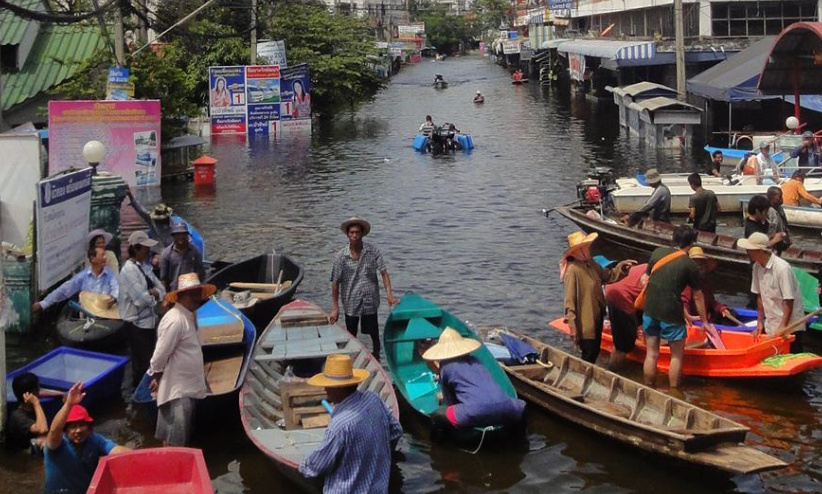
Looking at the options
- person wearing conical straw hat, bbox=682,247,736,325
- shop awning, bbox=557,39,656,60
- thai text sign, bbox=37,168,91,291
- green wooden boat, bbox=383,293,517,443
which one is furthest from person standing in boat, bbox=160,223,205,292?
shop awning, bbox=557,39,656,60

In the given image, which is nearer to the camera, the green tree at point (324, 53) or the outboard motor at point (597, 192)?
the outboard motor at point (597, 192)

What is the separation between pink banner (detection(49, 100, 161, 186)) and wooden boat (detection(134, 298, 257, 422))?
38.7ft

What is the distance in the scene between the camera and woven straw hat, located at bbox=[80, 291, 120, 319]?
13758 mm

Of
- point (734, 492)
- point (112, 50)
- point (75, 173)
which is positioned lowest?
point (734, 492)

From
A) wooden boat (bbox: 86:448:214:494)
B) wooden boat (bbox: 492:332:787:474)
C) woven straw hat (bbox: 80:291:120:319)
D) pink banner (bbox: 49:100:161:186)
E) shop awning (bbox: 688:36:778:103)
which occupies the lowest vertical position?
wooden boat (bbox: 492:332:787:474)

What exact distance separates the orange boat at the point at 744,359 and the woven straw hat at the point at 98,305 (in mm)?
7161

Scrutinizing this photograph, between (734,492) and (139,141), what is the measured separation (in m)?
19.8

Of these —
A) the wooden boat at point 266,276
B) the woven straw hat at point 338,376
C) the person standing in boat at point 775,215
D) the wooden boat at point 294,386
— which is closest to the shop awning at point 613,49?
the person standing in boat at point 775,215

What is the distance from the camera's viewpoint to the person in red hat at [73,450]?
816 centimetres

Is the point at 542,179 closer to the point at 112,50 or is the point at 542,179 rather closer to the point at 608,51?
the point at 112,50

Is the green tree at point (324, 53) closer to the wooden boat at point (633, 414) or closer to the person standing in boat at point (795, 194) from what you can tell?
the person standing in boat at point (795, 194)

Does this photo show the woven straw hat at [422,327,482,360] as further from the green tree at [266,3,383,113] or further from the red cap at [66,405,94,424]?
the green tree at [266,3,383,113]

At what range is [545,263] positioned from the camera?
20.2 m

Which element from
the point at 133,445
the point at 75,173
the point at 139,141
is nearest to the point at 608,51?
the point at 139,141
